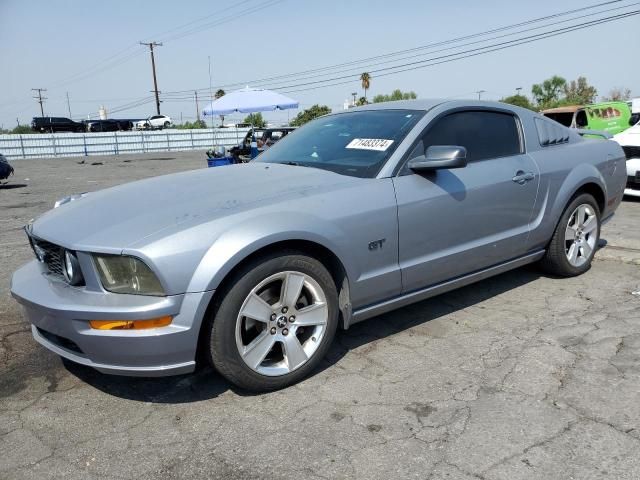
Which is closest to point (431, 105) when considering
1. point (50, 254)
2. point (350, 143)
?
point (350, 143)

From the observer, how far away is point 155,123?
50375 millimetres

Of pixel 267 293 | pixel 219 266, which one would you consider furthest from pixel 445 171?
pixel 219 266

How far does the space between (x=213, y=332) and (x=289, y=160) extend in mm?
1606

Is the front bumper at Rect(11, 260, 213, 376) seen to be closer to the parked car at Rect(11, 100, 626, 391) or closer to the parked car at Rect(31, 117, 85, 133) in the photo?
the parked car at Rect(11, 100, 626, 391)

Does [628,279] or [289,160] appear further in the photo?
[628,279]

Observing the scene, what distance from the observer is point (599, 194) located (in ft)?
15.4

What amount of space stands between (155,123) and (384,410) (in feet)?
170

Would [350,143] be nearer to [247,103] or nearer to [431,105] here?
[431,105]

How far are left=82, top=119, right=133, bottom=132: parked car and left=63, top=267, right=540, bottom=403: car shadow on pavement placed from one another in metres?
41.0

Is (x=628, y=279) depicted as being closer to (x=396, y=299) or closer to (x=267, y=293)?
(x=396, y=299)

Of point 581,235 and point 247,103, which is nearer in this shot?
point 581,235

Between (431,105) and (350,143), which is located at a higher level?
(431,105)

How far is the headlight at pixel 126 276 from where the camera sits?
8.05ft

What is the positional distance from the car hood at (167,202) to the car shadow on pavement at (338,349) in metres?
0.82
